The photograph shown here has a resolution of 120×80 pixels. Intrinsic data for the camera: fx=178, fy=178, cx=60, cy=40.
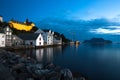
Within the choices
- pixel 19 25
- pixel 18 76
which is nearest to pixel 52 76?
pixel 18 76

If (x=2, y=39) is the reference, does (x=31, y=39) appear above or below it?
above

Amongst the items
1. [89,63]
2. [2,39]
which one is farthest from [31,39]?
[89,63]

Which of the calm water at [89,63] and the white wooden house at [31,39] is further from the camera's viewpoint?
the white wooden house at [31,39]

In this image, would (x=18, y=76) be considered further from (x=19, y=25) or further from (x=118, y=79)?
(x=19, y=25)

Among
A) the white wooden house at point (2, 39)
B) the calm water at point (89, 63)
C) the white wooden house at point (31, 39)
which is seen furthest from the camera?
the white wooden house at point (31, 39)

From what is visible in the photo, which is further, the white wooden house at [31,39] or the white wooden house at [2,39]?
the white wooden house at [31,39]

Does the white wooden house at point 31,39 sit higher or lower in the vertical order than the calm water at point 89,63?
higher

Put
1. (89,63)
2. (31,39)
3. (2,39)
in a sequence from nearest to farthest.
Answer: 1. (89,63)
2. (2,39)
3. (31,39)

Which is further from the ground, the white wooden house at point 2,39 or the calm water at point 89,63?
the white wooden house at point 2,39

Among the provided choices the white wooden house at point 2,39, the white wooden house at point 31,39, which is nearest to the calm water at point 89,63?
the white wooden house at point 2,39

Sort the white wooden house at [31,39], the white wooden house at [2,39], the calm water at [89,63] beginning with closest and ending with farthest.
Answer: the calm water at [89,63], the white wooden house at [2,39], the white wooden house at [31,39]

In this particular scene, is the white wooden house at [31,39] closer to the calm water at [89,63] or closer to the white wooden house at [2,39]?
the white wooden house at [2,39]

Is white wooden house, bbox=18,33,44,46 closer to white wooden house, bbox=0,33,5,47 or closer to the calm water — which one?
white wooden house, bbox=0,33,5,47

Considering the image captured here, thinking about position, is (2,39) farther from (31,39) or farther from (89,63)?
(89,63)
